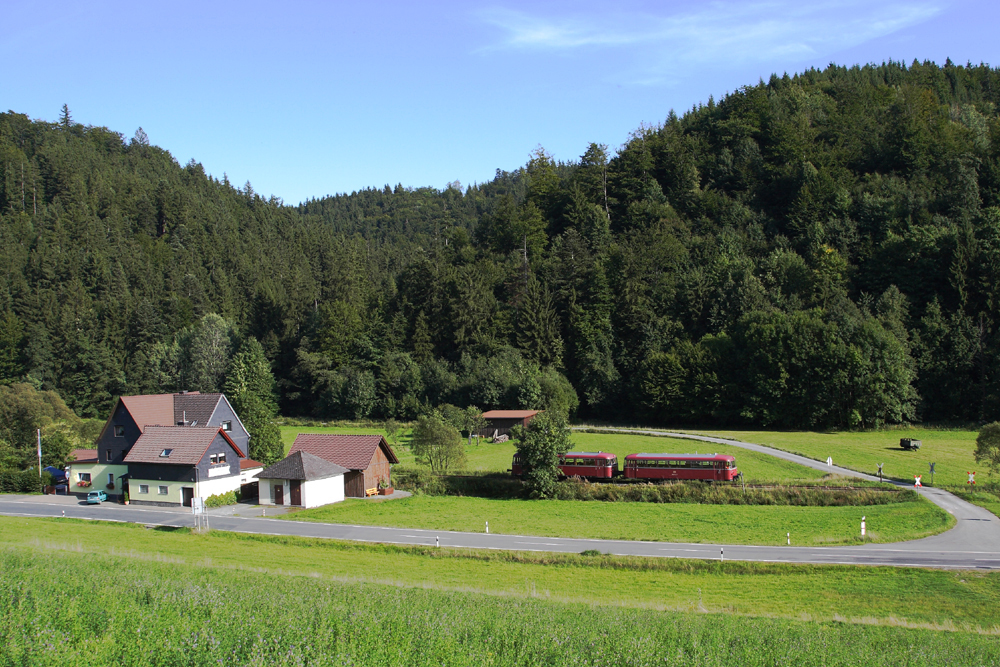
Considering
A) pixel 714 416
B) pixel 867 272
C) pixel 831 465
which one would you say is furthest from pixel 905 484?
pixel 867 272

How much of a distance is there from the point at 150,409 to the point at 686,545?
37595 mm

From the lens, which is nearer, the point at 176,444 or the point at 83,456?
the point at 176,444

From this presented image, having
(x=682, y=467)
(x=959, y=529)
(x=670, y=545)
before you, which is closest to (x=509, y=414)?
(x=682, y=467)

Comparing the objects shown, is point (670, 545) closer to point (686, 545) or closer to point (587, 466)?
point (686, 545)

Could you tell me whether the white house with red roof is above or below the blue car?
above

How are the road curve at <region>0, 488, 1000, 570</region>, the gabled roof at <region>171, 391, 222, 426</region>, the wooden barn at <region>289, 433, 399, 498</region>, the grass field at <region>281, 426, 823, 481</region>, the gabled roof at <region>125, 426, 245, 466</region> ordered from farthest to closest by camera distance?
the gabled roof at <region>171, 391, 222, 426</region> → the grass field at <region>281, 426, 823, 481</region> → the wooden barn at <region>289, 433, 399, 498</region> → the gabled roof at <region>125, 426, 245, 466</region> → the road curve at <region>0, 488, 1000, 570</region>

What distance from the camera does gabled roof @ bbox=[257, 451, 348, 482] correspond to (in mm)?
39812

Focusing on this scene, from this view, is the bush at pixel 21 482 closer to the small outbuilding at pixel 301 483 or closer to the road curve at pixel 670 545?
the road curve at pixel 670 545

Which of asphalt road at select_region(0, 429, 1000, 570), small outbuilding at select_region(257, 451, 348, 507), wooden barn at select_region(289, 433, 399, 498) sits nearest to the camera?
asphalt road at select_region(0, 429, 1000, 570)

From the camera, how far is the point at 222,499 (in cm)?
4138

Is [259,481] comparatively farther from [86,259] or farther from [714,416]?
[86,259]

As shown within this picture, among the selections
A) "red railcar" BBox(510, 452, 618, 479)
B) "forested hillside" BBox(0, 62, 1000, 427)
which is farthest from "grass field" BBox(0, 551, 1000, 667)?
"forested hillside" BBox(0, 62, 1000, 427)

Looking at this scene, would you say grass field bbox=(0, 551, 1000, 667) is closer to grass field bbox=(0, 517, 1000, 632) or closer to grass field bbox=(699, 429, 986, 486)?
grass field bbox=(0, 517, 1000, 632)

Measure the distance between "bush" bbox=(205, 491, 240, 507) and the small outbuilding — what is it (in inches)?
80.2
